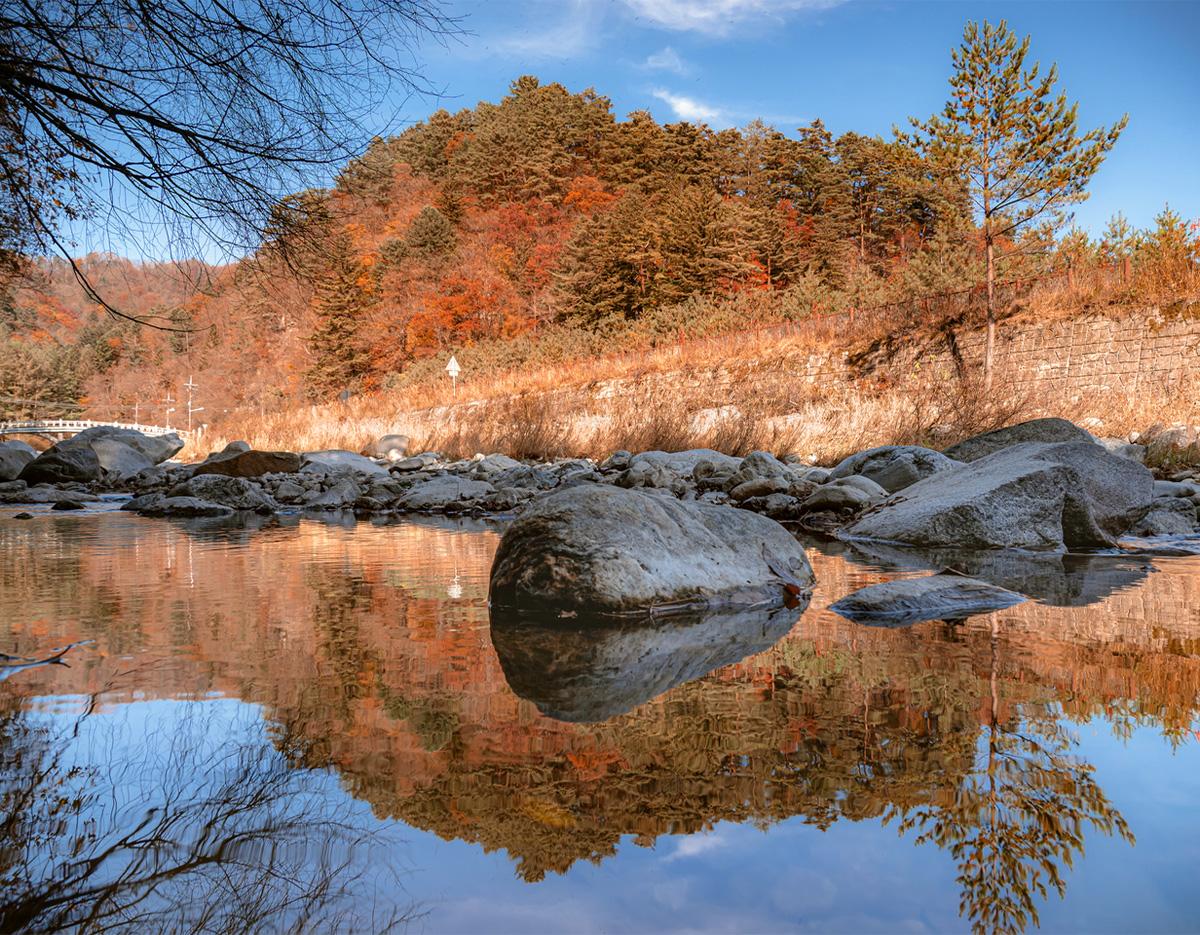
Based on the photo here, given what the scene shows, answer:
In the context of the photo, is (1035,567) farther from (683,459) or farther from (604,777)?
(683,459)

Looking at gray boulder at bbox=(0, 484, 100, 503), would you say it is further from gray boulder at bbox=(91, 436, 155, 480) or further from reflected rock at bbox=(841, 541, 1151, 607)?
reflected rock at bbox=(841, 541, 1151, 607)

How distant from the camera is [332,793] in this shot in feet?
4.81

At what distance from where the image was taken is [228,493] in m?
9.65

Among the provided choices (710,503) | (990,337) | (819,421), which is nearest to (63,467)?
(819,421)

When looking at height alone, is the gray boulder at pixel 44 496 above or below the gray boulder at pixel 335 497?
below

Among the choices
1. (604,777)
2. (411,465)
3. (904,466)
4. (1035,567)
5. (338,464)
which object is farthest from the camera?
(411,465)

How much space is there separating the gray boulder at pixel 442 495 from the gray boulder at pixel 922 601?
597 centimetres

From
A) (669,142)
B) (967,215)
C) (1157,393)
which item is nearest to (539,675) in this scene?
(1157,393)

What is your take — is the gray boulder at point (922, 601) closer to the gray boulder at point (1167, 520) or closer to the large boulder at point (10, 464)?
the gray boulder at point (1167, 520)

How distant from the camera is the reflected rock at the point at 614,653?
2092mm

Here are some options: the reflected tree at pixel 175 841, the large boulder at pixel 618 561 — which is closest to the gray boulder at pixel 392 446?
the large boulder at pixel 618 561

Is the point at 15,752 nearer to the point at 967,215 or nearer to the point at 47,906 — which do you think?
the point at 47,906

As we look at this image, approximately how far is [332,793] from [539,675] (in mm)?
894

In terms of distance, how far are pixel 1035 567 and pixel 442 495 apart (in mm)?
5889
